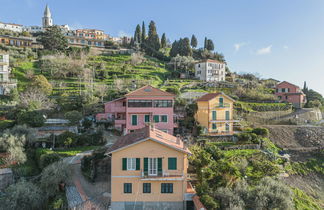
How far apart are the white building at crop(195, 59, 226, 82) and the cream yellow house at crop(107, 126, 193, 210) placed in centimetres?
5366

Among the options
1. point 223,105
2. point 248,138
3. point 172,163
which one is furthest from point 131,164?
point 223,105

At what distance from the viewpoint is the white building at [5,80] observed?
4234 centimetres

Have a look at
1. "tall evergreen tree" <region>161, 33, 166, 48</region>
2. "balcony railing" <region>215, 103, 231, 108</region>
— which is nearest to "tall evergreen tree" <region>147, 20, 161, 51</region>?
"tall evergreen tree" <region>161, 33, 166, 48</region>

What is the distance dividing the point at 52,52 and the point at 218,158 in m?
63.2

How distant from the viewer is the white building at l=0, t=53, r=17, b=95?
1667 inches

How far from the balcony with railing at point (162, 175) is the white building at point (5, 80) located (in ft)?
136

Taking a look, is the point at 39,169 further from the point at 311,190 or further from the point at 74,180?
the point at 311,190

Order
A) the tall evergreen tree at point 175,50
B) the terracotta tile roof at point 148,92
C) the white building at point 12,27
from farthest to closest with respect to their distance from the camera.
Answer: the white building at point 12,27 → the tall evergreen tree at point 175,50 → the terracotta tile roof at point 148,92

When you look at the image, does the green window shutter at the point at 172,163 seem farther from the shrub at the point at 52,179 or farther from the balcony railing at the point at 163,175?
the shrub at the point at 52,179

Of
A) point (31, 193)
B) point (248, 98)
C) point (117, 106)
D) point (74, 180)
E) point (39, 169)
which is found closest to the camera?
point (31, 193)

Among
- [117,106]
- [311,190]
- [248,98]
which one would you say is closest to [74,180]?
[117,106]

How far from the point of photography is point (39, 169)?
21391 mm

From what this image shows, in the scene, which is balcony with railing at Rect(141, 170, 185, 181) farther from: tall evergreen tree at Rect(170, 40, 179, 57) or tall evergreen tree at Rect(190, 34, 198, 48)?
tall evergreen tree at Rect(190, 34, 198, 48)

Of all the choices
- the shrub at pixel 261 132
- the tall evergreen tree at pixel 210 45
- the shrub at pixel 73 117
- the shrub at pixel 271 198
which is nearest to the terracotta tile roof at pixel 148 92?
the shrub at pixel 73 117
